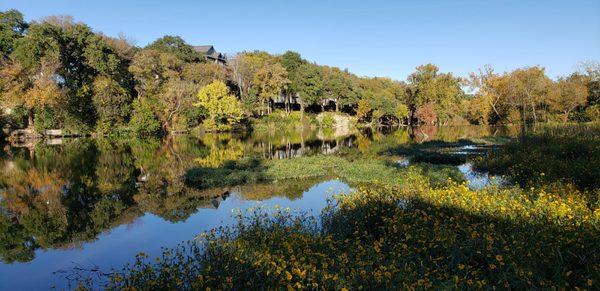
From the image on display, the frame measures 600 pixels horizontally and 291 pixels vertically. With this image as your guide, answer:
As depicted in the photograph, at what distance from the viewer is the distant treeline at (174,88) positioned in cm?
4512

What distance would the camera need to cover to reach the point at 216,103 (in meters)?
55.2

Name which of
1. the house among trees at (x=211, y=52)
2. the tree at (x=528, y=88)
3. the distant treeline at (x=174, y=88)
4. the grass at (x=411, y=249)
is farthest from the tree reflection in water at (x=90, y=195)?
the house among trees at (x=211, y=52)

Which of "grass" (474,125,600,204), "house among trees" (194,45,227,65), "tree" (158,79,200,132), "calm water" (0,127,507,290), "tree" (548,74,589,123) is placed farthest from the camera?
"house among trees" (194,45,227,65)

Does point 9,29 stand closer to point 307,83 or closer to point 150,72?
point 150,72

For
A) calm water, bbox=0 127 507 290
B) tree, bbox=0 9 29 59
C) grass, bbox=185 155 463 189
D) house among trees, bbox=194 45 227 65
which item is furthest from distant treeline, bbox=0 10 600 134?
grass, bbox=185 155 463 189

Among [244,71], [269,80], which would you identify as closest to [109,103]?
[244,71]

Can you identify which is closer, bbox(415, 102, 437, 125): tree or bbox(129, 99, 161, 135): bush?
bbox(129, 99, 161, 135): bush

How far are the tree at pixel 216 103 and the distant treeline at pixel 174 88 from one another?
0.47 feet

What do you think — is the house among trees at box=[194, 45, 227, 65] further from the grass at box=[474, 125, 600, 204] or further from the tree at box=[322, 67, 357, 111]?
the grass at box=[474, 125, 600, 204]

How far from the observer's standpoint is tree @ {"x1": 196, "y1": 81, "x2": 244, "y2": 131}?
55250mm

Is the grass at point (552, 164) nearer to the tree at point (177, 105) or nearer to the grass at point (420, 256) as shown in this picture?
the grass at point (420, 256)

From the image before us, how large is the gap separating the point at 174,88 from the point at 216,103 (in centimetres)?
596

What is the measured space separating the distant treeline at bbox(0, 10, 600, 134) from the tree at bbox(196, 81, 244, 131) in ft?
0.47

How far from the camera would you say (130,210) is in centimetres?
1441
